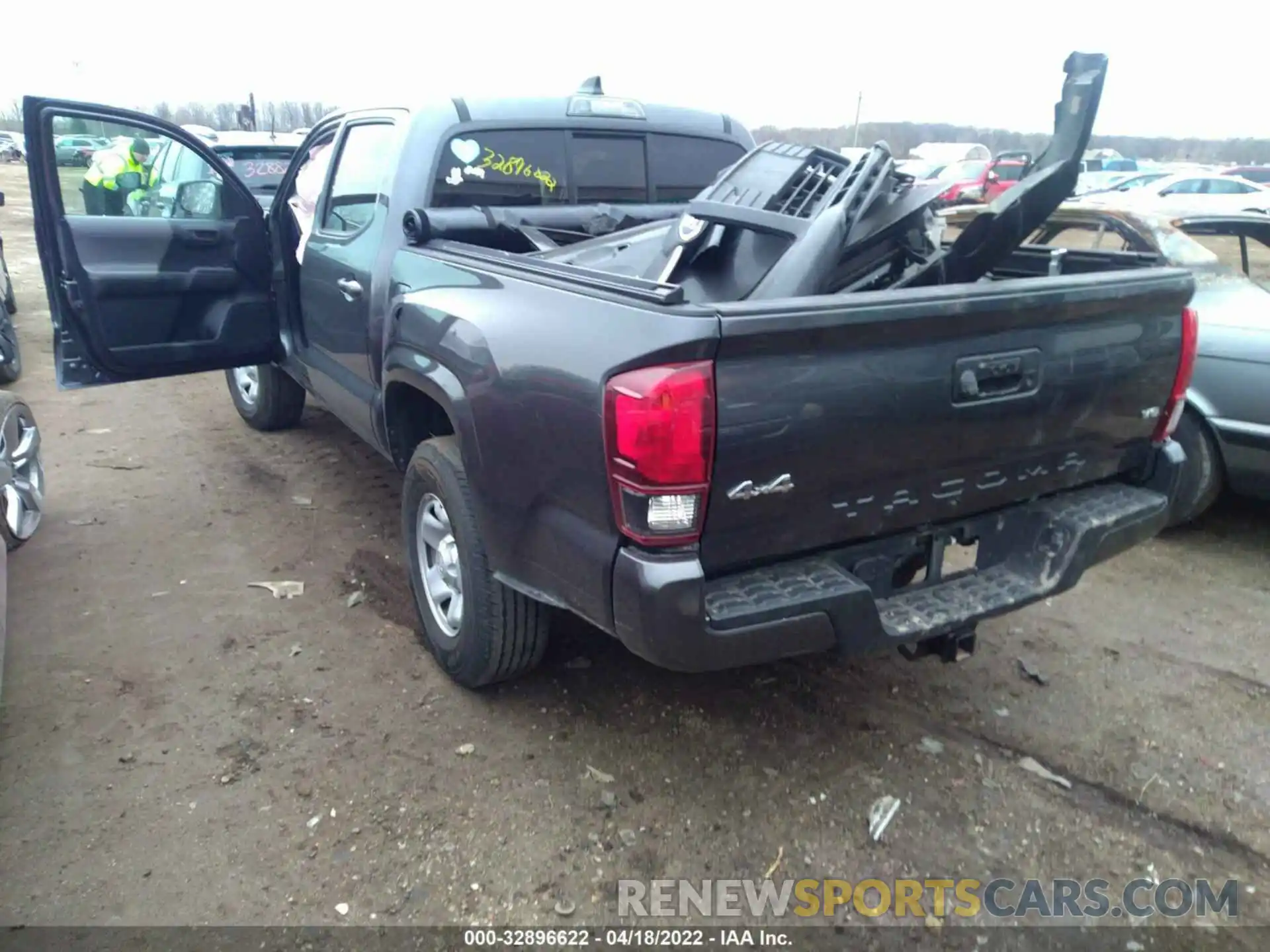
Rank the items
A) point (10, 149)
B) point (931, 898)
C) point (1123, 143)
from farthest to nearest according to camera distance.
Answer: point (1123, 143) → point (10, 149) → point (931, 898)

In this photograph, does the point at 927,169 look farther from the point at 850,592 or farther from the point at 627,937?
the point at 627,937

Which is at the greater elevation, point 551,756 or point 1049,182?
point 1049,182

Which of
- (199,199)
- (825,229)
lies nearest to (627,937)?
(825,229)

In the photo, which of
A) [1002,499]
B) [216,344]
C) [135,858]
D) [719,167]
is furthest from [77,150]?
[1002,499]

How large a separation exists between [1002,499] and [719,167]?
2770 millimetres

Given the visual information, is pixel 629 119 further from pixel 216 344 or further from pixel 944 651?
pixel 944 651

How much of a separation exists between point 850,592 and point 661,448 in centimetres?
66

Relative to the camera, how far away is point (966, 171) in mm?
21641

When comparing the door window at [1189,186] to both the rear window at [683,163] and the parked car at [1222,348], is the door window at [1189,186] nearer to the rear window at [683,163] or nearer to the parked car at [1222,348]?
the parked car at [1222,348]

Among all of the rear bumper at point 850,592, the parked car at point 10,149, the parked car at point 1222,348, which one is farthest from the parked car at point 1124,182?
the parked car at point 10,149

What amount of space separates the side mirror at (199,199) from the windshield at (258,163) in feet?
10.9

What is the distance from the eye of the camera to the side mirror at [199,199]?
5.06 metres

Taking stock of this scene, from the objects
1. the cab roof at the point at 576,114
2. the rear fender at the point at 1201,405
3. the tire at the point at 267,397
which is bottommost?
the tire at the point at 267,397

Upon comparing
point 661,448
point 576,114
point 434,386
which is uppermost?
point 576,114
